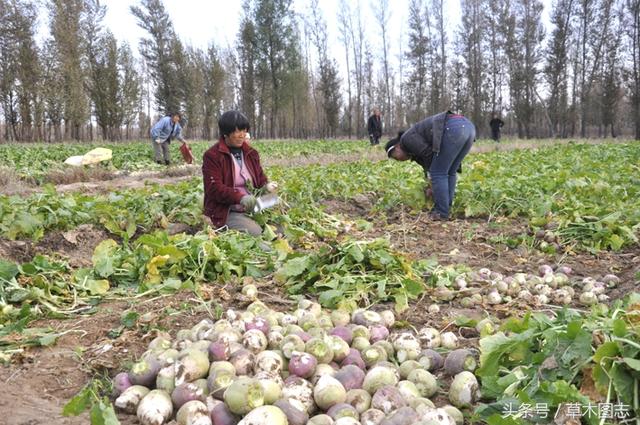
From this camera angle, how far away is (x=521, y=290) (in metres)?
3.19

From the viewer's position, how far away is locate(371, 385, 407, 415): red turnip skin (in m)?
1.71

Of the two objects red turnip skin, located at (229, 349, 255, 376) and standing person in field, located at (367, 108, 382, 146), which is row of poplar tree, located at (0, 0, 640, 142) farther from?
red turnip skin, located at (229, 349, 255, 376)

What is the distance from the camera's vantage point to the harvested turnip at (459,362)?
2031 millimetres

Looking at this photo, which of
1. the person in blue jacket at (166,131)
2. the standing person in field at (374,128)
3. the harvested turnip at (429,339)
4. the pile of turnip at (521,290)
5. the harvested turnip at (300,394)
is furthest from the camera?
the standing person in field at (374,128)

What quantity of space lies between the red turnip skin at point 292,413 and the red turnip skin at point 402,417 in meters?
0.28

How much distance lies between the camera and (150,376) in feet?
6.29

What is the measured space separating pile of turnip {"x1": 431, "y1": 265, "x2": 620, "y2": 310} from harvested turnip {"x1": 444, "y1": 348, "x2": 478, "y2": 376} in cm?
75

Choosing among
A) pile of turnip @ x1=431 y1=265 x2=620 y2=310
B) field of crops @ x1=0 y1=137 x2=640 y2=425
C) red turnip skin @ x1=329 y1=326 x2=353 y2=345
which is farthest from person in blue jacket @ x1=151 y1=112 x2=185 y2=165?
red turnip skin @ x1=329 y1=326 x2=353 y2=345

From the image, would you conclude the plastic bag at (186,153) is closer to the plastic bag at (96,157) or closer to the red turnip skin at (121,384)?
the plastic bag at (96,157)

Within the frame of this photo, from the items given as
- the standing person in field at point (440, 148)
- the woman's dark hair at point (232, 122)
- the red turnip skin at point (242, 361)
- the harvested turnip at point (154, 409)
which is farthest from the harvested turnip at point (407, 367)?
the standing person in field at point (440, 148)

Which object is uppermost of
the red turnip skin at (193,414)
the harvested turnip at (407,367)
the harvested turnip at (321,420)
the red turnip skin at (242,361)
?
the red turnip skin at (242,361)

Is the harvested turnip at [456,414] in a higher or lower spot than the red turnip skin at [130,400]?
lower

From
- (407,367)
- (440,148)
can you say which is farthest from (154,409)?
(440,148)

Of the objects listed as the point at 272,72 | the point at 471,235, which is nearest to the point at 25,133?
the point at 272,72
